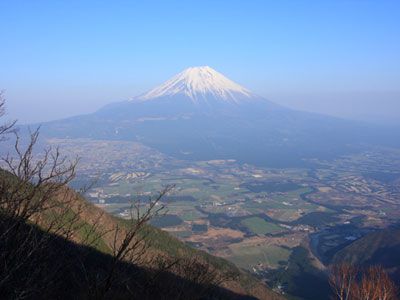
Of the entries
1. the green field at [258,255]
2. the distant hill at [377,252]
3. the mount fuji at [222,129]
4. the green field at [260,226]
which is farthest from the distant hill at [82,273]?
the mount fuji at [222,129]

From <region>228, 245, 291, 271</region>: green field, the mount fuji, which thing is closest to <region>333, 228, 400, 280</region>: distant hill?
<region>228, 245, 291, 271</region>: green field

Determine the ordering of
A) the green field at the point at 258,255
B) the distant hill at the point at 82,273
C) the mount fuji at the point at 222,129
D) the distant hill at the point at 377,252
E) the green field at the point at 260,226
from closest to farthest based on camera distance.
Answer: the distant hill at the point at 82,273 < the distant hill at the point at 377,252 < the green field at the point at 258,255 < the green field at the point at 260,226 < the mount fuji at the point at 222,129

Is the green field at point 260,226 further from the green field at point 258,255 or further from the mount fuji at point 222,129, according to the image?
the mount fuji at point 222,129

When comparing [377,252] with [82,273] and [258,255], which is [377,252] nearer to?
[258,255]

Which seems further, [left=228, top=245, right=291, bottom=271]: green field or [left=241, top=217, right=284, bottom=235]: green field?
[left=241, top=217, right=284, bottom=235]: green field

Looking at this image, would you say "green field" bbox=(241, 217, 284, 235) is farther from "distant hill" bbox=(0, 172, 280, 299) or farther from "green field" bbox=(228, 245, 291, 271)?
"distant hill" bbox=(0, 172, 280, 299)

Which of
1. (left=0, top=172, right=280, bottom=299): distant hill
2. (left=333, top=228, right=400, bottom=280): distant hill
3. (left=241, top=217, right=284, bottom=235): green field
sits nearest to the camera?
(left=0, top=172, right=280, bottom=299): distant hill
